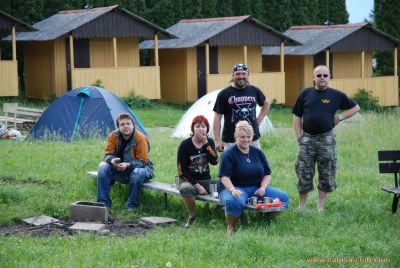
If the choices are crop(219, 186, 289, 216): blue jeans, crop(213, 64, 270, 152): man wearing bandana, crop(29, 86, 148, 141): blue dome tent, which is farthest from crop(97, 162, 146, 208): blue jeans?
crop(29, 86, 148, 141): blue dome tent

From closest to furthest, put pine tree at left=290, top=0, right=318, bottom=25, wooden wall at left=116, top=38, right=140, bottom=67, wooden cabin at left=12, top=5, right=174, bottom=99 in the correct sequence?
wooden cabin at left=12, top=5, right=174, bottom=99
wooden wall at left=116, top=38, right=140, bottom=67
pine tree at left=290, top=0, right=318, bottom=25

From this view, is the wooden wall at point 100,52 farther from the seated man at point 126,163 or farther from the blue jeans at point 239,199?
the blue jeans at point 239,199

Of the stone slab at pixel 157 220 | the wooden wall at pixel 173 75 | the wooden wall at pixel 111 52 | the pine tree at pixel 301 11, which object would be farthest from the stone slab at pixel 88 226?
the pine tree at pixel 301 11

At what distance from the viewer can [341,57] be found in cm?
3372

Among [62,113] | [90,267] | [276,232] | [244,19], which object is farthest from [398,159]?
[244,19]

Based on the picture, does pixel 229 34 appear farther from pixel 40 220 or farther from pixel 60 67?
pixel 40 220

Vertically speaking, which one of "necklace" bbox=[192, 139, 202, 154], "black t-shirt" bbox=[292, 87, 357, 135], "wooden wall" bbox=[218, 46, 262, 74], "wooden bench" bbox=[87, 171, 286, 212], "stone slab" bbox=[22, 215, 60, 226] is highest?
"wooden wall" bbox=[218, 46, 262, 74]

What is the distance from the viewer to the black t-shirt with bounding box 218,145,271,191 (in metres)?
9.22

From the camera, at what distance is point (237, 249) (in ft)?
25.6

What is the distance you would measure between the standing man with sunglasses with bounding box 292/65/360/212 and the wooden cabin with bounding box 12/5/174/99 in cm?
1779

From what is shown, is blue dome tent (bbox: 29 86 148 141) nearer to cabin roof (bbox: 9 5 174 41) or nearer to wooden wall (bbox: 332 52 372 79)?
cabin roof (bbox: 9 5 174 41)

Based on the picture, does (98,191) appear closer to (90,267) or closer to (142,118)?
(90,267)

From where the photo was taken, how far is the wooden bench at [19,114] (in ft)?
64.6

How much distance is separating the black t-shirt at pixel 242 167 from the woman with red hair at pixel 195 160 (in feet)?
2.04
